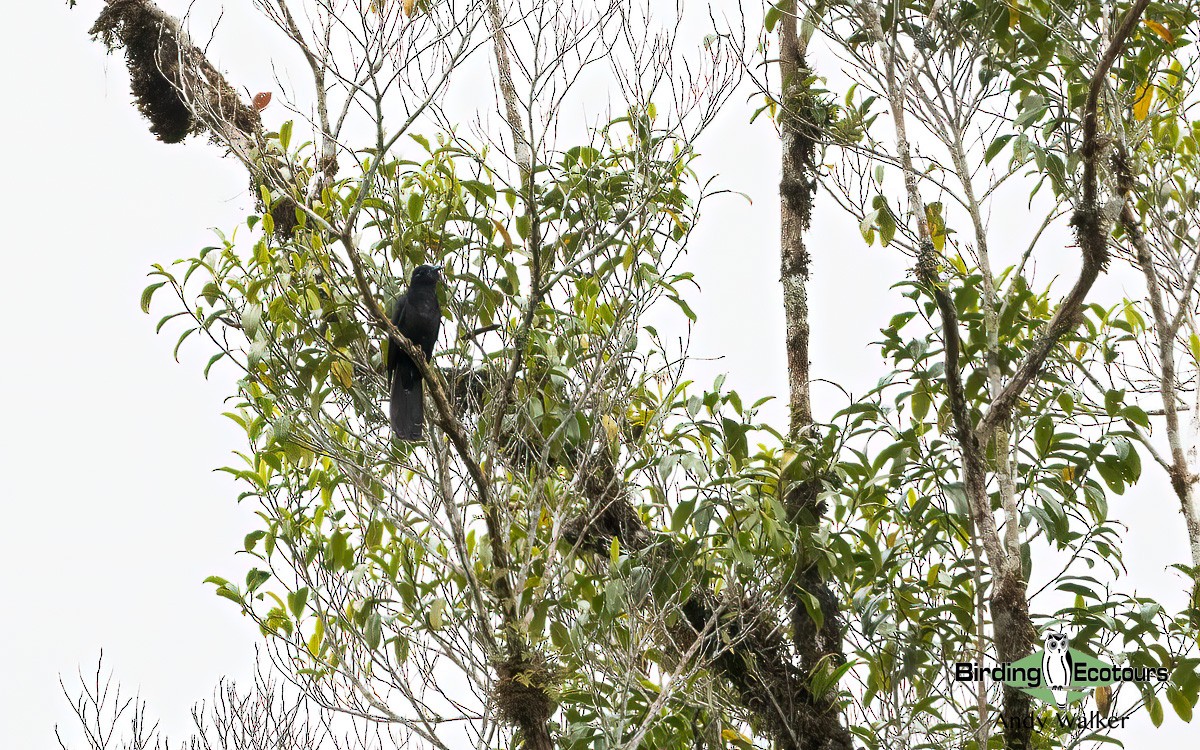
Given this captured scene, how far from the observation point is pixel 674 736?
3.15 m

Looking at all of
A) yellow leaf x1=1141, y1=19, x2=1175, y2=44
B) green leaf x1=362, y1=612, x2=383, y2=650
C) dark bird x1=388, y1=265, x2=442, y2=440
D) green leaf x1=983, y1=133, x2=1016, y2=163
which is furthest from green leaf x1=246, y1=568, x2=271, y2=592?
yellow leaf x1=1141, y1=19, x2=1175, y2=44

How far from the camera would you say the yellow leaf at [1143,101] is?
137 inches

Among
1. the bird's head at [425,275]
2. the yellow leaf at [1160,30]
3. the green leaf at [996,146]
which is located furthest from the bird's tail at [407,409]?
the yellow leaf at [1160,30]

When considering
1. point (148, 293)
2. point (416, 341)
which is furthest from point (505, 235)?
point (148, 293)

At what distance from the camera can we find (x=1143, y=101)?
11.9 feet

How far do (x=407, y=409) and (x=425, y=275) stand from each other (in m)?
0.50

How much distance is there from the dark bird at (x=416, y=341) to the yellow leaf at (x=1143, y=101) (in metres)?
2.30

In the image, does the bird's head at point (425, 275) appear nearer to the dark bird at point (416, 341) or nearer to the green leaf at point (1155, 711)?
the dark bird at point (416, 341)

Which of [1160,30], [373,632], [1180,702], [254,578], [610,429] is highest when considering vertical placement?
[1160,30]

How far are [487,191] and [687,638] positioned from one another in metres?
1.59

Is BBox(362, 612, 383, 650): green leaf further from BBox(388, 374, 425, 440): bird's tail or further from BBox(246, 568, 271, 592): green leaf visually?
BBox(388, 374, 425, 440): bird's tail

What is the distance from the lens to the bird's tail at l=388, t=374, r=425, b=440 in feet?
10.3

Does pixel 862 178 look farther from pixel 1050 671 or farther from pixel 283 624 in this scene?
pixel 283 624

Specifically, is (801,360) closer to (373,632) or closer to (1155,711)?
(1155,711)
